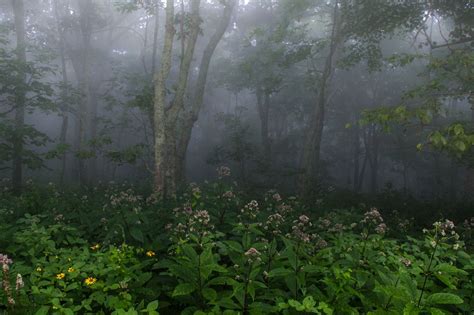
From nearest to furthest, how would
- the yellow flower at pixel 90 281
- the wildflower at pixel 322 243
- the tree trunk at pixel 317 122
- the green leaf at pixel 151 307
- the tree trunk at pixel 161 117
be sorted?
the green leaf at pixel 151 307, the yellow flower at pixel 90 281, the wildflower at pixel 322 243, the tree trunk at pixel 161 117, the tree trunk at pixel 317 122

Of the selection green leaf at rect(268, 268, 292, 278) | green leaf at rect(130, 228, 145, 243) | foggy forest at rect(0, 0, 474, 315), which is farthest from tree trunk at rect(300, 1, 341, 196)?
green leaf at rect(268, 268, 292, 278)

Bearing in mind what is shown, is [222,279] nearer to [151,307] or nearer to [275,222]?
Result: [151,307]

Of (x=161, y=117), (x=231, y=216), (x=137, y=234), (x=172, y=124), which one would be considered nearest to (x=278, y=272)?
(x=137, y=234)

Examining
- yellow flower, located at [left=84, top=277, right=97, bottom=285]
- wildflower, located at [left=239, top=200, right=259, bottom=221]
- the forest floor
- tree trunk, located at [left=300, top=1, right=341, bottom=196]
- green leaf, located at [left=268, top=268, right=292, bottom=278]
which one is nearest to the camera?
the forest floor

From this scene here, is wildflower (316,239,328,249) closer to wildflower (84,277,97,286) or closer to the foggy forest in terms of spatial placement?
the foggy forest

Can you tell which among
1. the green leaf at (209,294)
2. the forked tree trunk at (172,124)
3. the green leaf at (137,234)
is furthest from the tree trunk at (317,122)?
the green leaf at (209,294)

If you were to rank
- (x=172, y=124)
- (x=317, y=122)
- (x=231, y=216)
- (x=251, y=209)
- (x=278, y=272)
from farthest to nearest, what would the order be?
(x=317, y=122)
(x=172, y=124)
(x=231, y=216)
(x=251, y=209)
(x=278, y=272)

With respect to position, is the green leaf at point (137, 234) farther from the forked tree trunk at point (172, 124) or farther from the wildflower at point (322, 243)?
the forked tree trunk at point (172, 124)

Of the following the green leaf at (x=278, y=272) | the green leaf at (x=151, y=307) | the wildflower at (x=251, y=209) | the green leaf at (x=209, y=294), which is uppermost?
the wildflower at (x=251, y=209)

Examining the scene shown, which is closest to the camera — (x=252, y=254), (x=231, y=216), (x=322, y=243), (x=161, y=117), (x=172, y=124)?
(x=252, y=254)

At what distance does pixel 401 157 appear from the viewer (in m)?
33.5

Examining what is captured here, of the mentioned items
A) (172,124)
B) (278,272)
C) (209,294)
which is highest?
(172,124)

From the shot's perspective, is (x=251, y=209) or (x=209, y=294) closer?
(x=209, y=294)

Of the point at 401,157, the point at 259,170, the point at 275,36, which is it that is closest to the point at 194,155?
the point at 401,157
